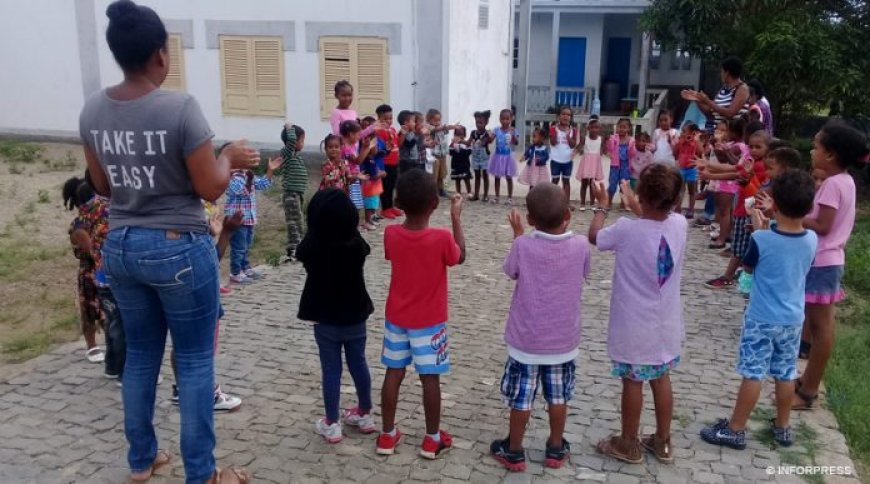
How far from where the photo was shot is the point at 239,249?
7.20 metres

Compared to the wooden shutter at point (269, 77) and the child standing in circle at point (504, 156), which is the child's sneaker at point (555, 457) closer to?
the child standing in circle at point (504, 156)

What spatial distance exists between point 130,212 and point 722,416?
3.48 metres

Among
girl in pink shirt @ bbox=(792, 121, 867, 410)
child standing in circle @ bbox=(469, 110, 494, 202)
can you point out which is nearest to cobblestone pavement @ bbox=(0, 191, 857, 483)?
girl in pink shirt @ bbox=(792, 121, 867, 410)

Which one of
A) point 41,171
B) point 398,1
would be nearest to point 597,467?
point 398,1

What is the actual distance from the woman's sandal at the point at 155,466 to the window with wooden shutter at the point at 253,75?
10.6m

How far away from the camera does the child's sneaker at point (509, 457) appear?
377cm

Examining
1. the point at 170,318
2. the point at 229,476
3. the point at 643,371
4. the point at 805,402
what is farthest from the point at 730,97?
the point at 170,318

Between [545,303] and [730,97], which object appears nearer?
[545,303]

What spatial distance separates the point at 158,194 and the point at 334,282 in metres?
1.06

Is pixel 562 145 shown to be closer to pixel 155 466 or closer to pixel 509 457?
pixel 509 457

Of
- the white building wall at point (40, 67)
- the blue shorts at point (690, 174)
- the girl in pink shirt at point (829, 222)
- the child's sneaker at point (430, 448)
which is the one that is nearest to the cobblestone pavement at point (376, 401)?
the child's sneaker at point (430, 448)

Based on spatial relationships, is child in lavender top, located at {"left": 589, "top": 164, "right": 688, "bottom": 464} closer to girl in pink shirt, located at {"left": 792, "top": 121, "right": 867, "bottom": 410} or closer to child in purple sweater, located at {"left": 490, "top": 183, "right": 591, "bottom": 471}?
child in purple sweater, located at {"left": 490, "top": 183, "right": 591, "bottom": 471}

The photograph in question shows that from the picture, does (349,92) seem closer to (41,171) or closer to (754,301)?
(754,301)

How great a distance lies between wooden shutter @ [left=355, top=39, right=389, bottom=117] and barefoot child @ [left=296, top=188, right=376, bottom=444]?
9.48 m
